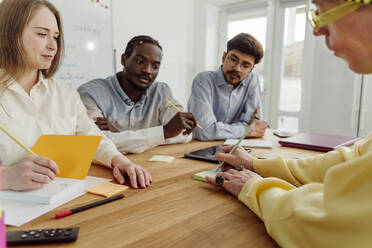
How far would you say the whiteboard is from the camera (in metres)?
2.75

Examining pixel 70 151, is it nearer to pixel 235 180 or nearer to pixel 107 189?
pixel 107 189

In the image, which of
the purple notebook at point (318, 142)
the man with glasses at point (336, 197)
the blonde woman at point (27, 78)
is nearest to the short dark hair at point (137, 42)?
the blonde woman at point (27, 78)

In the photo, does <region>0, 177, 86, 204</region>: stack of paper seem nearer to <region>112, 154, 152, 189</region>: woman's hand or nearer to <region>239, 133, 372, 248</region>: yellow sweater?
<region>112, 154, 152, 189</region>: woman's hand

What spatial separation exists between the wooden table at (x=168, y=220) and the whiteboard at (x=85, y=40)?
2305 millimetres

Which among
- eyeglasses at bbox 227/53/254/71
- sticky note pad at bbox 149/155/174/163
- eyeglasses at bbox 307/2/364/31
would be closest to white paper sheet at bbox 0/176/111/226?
sticky note pad at bbox 149/155/174/163

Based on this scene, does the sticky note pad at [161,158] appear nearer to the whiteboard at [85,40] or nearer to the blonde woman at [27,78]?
the blonde woman at [27,78]

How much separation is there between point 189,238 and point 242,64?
1.66 m

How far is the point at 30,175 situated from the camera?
0.74 metres

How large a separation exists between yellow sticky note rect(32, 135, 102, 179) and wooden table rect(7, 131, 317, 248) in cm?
11

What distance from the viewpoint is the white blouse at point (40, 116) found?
1.01 meters

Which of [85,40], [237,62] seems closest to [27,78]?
[237,62]

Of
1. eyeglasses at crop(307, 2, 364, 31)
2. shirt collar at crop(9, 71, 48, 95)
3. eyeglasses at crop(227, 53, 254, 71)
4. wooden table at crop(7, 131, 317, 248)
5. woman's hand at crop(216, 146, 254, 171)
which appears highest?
eyeglasses at crop(227, 53, 254, 71)

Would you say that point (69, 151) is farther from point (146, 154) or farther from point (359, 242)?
point (359, 242)

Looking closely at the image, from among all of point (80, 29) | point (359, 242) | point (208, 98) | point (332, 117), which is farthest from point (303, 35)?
point (359, 242)
